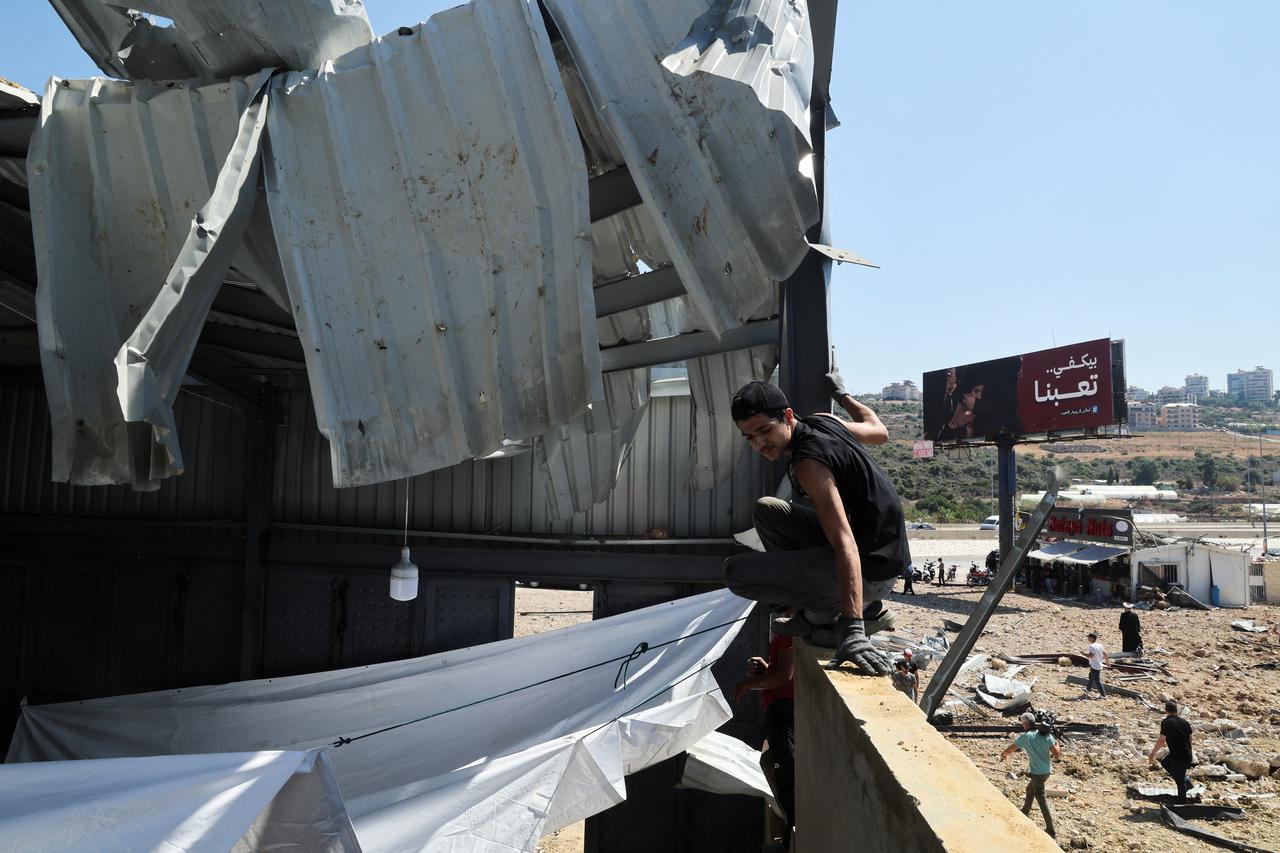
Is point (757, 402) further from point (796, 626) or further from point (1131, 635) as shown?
point (1131, 635)

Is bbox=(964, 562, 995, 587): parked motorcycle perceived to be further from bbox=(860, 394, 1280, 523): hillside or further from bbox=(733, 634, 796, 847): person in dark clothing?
bbox=(733, 634, 796, 847): person in dark clothing

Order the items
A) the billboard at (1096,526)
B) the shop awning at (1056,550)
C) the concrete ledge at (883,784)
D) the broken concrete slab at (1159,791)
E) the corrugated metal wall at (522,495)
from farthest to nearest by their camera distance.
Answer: the shop awning at (1056,550) → the billboard at (1096,526) → the broken concrete slab at (1159,791) → the corrugated metal wall at (522,495) → the concrete ledge at (883,784)

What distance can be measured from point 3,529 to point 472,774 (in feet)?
30.4

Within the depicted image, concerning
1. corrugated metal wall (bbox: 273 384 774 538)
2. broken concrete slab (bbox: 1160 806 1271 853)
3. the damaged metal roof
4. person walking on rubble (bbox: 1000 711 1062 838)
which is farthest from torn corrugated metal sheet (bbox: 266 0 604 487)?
broken concrete slab (bbox: 1160 806 1271 853)

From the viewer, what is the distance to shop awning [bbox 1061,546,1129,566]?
32250 millimetres

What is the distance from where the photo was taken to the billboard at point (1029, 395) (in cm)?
2886

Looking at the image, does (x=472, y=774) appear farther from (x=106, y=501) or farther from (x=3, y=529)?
(x=3, y=529)

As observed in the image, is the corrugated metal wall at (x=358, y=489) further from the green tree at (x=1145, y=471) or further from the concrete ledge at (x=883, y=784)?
the green tree at (x=1145, y=471)

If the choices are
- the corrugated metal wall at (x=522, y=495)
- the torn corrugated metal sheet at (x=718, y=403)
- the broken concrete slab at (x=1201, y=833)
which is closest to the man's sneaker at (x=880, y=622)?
the torn corrugated metal sheet at (x=718, y=403)

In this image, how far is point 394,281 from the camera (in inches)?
175

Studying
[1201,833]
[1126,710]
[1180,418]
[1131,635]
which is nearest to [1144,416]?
[1180,418]

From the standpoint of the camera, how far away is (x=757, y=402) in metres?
3.11

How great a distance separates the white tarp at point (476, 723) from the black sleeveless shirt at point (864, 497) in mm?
3245

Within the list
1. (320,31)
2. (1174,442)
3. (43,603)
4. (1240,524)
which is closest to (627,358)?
(320,31)
